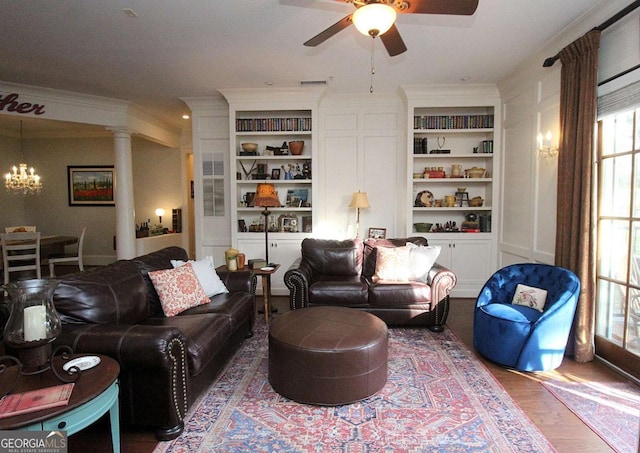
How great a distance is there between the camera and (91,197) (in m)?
7.57

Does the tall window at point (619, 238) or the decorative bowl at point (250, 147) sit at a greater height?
the decorative bowl at point (250, 147)

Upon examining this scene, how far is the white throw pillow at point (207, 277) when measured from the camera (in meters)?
3.21

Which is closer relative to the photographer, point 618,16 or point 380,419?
point 380,419

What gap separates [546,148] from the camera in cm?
355

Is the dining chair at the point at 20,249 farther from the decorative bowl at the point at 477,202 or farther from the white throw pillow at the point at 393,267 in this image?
the decorative bowl at the point at 477,202

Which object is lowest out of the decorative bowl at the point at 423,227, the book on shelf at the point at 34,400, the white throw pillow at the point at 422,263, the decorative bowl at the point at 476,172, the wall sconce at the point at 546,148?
the book on shelf at the point at 34,400

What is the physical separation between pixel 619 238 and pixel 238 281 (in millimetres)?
3366

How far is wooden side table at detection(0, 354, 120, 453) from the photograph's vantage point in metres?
1.27

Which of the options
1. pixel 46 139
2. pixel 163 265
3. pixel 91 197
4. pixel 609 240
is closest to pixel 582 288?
pixel 609 240

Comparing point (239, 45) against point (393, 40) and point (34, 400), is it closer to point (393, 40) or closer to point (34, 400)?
point (393, 40)

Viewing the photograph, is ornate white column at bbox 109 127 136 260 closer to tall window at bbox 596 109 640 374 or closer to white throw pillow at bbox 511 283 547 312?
white throw pillow at bbox 511 283 547 312

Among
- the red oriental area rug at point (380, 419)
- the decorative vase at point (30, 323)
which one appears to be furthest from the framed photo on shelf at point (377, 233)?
the decorative vase at point (30, 323)

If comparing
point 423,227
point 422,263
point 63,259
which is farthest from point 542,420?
point 63,259

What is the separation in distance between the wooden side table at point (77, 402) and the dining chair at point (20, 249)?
4789 mm
